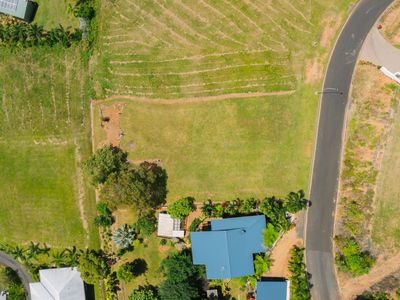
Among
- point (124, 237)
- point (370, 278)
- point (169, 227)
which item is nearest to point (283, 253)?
point (370, 278)

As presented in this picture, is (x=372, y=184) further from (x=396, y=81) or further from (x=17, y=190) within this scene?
(x=17, y=190)

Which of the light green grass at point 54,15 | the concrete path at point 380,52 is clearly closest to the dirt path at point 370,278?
the concrete path at point 380,52

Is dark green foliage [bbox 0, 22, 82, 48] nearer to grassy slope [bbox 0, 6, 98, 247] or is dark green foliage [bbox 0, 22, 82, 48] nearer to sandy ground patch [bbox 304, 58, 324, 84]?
grassy slope [bbox 0, 6, 98, 247]

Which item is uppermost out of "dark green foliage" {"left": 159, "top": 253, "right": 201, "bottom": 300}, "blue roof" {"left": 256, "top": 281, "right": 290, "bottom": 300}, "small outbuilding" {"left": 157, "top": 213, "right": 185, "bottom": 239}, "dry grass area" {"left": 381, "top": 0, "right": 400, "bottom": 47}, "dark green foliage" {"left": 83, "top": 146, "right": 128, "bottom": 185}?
"dry grass area" {"left": 381, "top": 0, "right": 400, "bottom": 47}

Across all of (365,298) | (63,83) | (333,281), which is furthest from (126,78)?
(365,298)

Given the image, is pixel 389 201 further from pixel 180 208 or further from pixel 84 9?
pixel 84 9

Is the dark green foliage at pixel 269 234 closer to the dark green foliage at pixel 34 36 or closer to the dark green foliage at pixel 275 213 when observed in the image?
the dark green foliage at pixel 275 213

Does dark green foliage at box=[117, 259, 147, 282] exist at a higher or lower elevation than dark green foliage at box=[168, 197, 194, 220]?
lower

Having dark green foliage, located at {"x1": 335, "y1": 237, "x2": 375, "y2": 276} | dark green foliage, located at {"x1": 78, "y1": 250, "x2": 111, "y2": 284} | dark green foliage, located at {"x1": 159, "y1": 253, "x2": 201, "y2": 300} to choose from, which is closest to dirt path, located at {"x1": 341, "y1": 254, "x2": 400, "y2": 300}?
dark green foliage, located at {"x1": 335, "y1": 237, "x2": 375, "y2": 276}
